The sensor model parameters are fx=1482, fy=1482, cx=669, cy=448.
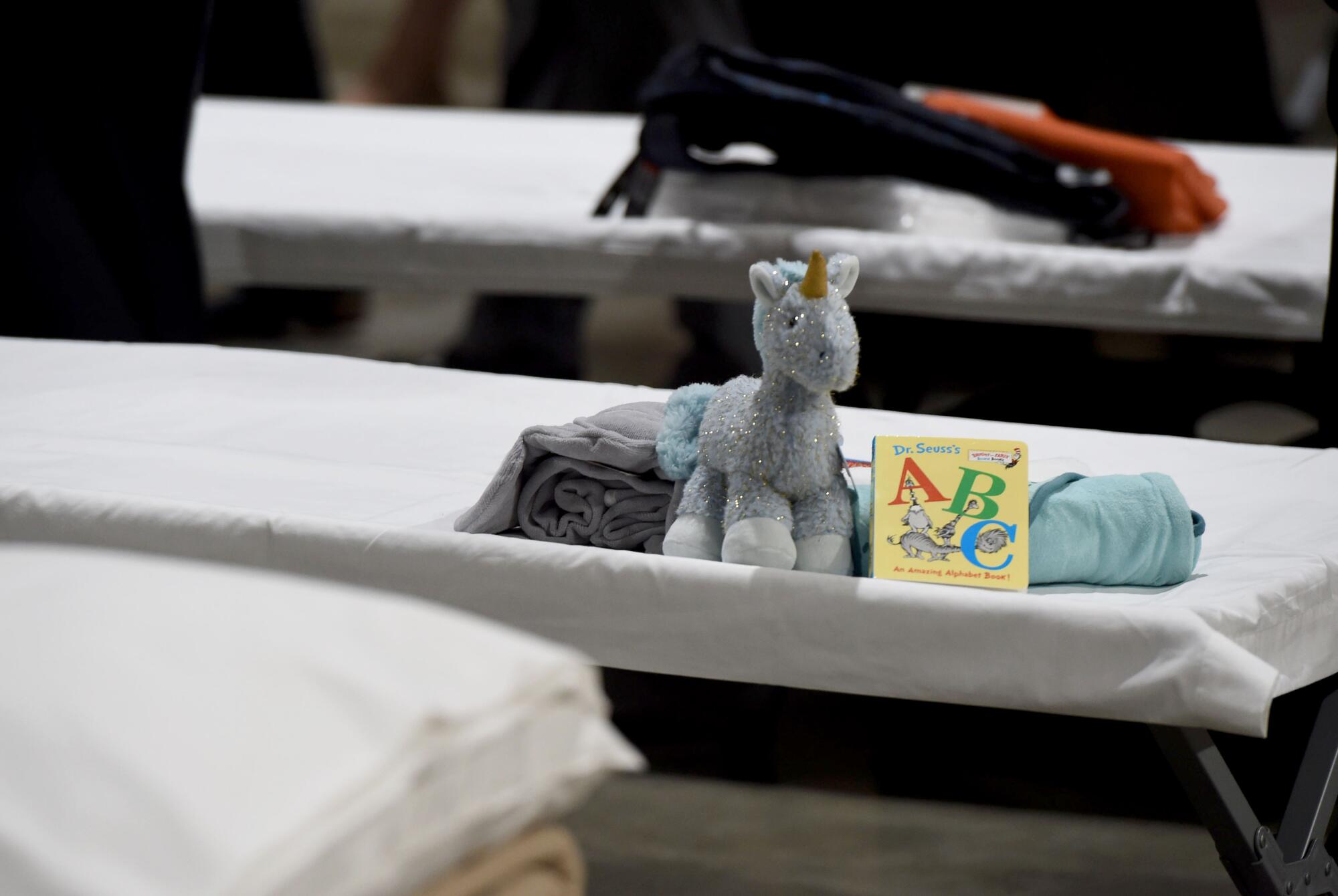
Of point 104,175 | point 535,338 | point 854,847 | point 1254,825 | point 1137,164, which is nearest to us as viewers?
point 1254,825

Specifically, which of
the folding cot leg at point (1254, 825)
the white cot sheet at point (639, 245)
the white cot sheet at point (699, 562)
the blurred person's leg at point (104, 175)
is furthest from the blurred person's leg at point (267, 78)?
the folding cot leg at point (1254, 825)

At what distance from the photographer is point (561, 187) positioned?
236 centimetres

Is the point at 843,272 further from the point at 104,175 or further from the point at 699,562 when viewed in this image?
the point at 104,175

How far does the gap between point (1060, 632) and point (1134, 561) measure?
5.0 inches

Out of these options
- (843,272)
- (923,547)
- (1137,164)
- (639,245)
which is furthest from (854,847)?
(1137,164)

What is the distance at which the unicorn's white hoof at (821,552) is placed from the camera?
1.11m

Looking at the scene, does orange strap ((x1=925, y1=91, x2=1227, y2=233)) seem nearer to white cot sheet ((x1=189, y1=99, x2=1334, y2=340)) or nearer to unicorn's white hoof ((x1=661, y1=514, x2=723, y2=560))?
white cot sheet ((x1=189, y1=99, x2=1334, y2=340))

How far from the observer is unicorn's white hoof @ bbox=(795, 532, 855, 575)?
1.11 m

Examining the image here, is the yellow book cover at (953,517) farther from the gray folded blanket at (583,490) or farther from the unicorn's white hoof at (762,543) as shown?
the gray folded blanket at (583,490)

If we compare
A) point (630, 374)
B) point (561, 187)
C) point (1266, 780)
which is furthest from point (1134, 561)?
point (630, 374)

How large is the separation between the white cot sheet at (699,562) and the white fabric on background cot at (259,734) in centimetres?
50

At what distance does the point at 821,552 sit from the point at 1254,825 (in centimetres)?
36

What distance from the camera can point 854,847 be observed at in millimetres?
1440

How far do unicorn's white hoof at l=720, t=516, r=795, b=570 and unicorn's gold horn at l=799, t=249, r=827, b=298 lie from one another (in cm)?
17
